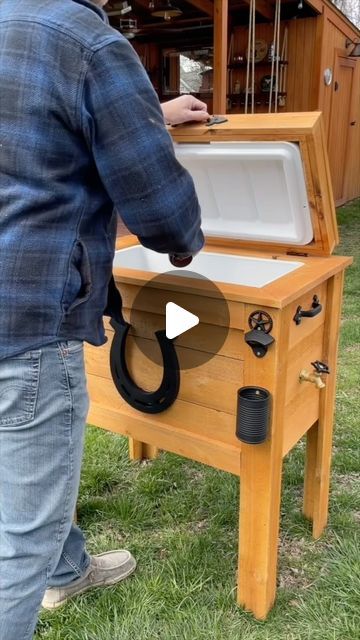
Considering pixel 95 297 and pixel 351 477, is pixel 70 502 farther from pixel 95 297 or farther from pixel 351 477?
pixel 351 477

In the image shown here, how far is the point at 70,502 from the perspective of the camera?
119 centimetres

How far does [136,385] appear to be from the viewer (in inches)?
65.2

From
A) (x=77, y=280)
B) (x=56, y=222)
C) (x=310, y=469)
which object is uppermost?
(x=56, y=222)

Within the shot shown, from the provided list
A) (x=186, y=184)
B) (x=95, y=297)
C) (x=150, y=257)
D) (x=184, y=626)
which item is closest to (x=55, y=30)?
(x=186, y=184)

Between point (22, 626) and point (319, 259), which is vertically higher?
point (319, 259)

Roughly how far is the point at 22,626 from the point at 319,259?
3.91ft

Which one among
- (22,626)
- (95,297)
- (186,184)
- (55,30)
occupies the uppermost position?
(55,30)

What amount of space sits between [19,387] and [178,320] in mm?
519

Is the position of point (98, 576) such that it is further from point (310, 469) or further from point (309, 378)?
point (309, 378)

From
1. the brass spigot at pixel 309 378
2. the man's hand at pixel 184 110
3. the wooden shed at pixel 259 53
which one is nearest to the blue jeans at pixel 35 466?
the brass spigot at pixel 309 378

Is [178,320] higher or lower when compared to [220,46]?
lower

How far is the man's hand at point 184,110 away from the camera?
5.13ft

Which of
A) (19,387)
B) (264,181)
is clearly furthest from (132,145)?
(264,181)

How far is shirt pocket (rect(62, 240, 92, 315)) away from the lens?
1.05m
